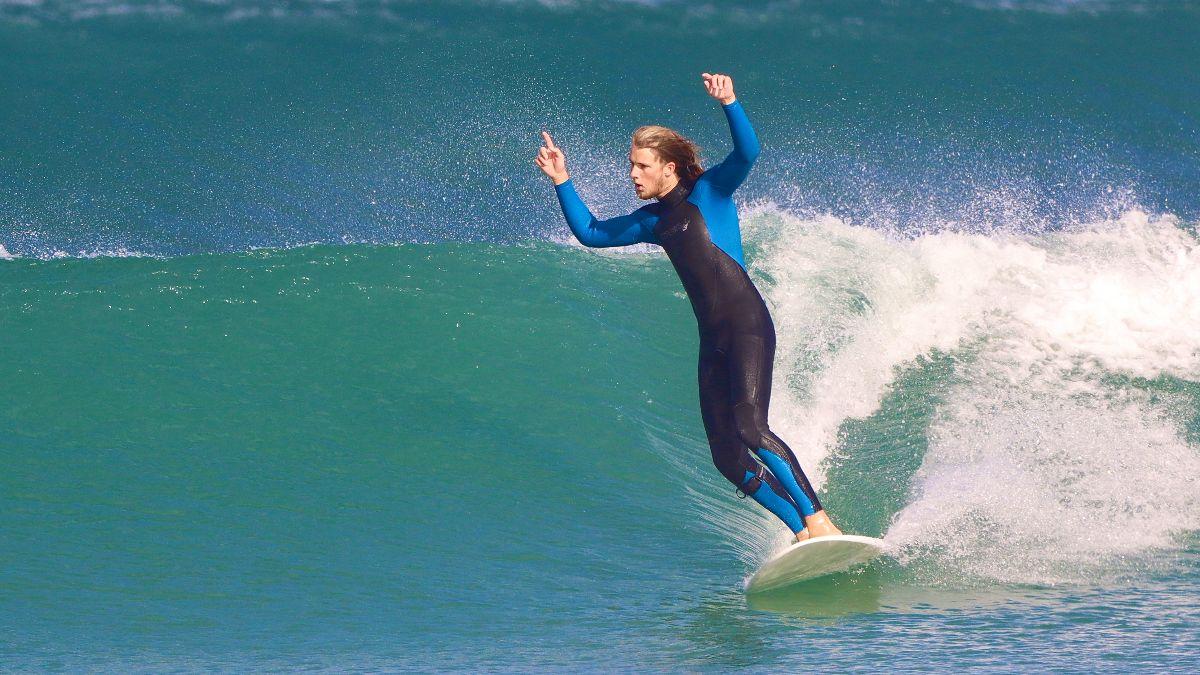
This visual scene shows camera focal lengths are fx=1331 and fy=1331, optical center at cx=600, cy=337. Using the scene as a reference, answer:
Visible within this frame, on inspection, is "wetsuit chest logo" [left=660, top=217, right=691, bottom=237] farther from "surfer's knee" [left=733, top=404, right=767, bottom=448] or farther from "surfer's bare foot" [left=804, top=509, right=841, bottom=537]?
"surfer's bare foot" [left=804, top=509, right=841, bottom=537]

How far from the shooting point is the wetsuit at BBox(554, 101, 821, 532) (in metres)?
4.89

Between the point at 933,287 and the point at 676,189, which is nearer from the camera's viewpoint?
the point at 676,189

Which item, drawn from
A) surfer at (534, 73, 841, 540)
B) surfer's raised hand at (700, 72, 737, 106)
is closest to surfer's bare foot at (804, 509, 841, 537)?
surfer at (534, 73, 841, 540)

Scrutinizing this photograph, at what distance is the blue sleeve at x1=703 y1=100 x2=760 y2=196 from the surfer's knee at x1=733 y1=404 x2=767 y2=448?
0.82 m

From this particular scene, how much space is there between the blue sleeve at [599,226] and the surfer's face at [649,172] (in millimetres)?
96

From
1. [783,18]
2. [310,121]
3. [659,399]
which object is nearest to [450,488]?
[659,399]

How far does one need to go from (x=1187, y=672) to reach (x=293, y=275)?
227 inches

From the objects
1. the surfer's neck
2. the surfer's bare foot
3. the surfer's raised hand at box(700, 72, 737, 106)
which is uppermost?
the surfer's raised hand at box(700, 72, 737, 106)

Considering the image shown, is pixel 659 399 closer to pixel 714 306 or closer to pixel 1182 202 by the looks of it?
pixel 714 306

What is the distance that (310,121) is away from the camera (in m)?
13.1

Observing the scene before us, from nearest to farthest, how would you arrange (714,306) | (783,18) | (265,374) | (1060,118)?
(714,306) → (265,374) → (1060,118) → (783,18)

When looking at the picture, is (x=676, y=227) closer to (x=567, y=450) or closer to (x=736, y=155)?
(x=736, y=155)

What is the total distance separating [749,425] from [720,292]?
21.0 inches

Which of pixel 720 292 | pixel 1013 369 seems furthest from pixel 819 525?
pixel 1013 369
